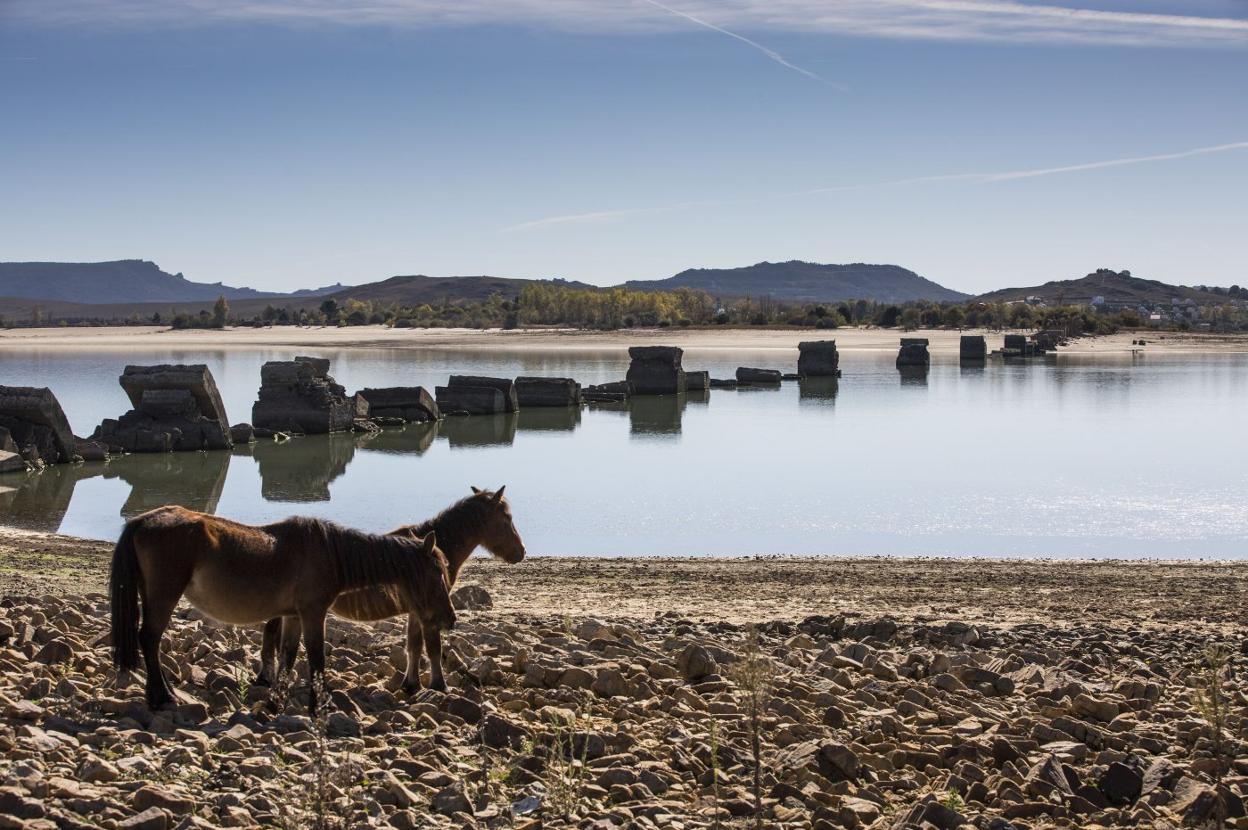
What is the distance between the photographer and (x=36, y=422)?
2870 centimetres

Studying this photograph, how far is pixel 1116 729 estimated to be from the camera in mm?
7410

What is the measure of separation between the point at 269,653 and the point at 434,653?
3.25 feet

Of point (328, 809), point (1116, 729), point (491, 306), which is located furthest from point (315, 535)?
point (491, 306)

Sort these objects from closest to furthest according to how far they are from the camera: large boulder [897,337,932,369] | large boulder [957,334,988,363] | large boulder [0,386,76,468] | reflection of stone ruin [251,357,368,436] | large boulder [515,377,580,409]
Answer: large boulder [0,386,76,468] → reflection of stone ruin [251,357,368,436] → large boulder [515,377,580,409] → large boulder [897,337,932,369] → large boulder [957,334,988,363]

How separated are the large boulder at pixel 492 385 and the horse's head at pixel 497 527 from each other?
33346 mm

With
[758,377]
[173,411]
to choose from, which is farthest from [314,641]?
[758,377]

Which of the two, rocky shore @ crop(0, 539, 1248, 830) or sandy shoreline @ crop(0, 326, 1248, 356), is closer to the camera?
rocky shore @ crop(0, 539, 1248, 830)

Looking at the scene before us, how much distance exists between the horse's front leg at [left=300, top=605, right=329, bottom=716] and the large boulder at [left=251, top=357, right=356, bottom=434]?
2932 cm

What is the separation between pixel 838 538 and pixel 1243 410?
28713 mm

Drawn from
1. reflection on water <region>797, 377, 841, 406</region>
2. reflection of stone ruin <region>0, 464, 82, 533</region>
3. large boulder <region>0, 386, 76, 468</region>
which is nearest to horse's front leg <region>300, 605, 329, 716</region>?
reflection of stone ruin <region>0, 464, 82, 533</region>

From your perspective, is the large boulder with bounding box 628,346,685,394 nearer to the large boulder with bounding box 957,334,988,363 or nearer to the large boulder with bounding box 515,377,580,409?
the large boulder with bounding box 515,377,580,409

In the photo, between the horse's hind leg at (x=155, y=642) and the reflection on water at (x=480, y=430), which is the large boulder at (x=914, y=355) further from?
the horse's hind leg at (x=155, y=642)

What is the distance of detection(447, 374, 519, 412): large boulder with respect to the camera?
4206 cm

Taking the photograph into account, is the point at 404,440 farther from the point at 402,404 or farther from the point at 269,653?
the point at 269,653
